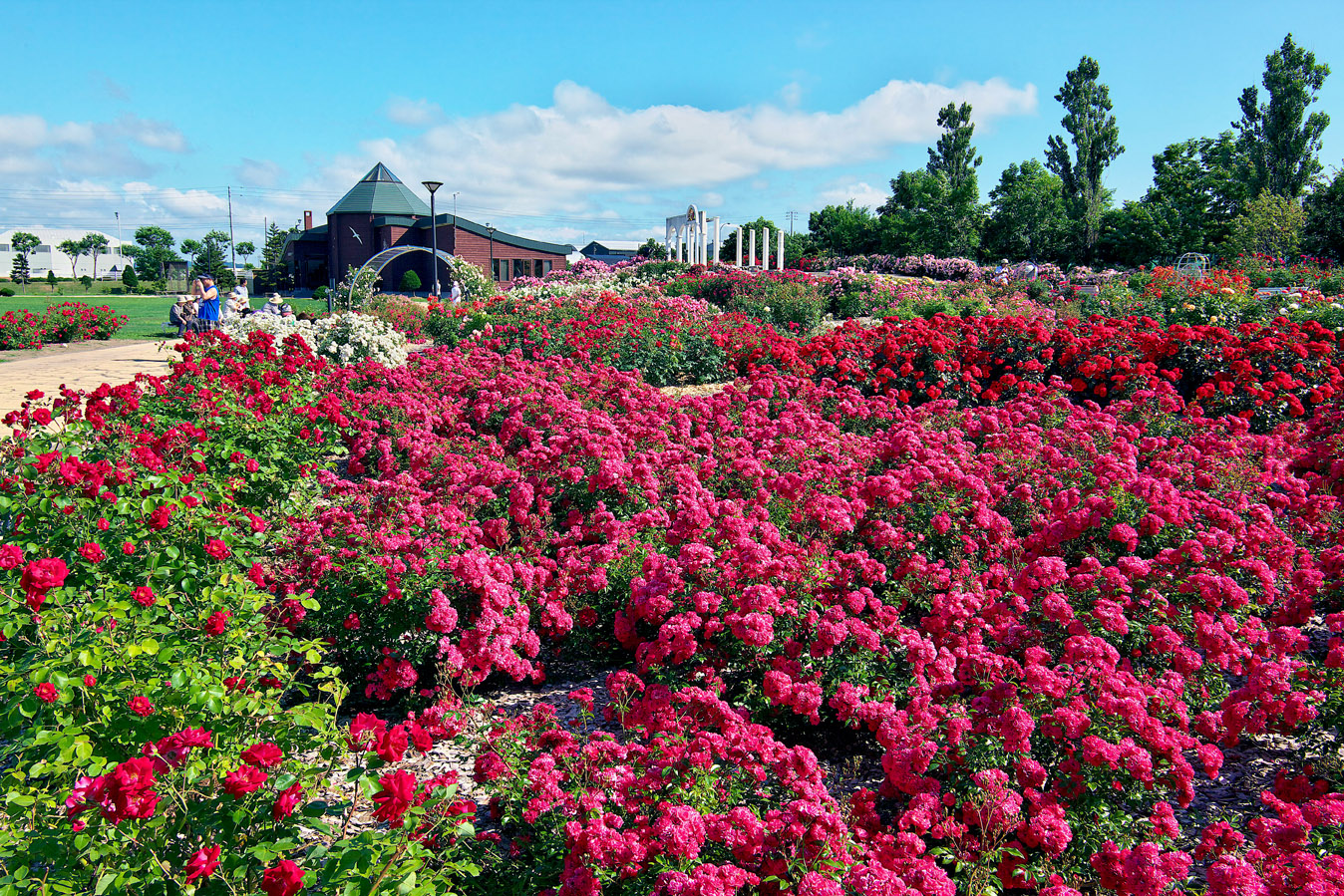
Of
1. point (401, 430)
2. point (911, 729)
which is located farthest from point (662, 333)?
point (911, 729)

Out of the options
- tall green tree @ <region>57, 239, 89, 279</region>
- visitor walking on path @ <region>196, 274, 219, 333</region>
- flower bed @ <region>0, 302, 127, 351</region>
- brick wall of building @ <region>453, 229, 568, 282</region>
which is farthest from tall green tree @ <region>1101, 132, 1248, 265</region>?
tall green tree @ <region>57, 239, 89, 279</region>

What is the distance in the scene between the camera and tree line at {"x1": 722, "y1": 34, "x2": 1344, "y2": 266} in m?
34.3

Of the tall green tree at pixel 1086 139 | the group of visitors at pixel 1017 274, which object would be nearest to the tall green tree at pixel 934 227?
the tall green tree at pixel 1086 139

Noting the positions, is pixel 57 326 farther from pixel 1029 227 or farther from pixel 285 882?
pixel 1029 227

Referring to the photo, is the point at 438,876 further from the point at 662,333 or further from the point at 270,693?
the point at 662,333

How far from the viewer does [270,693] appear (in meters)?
2.63

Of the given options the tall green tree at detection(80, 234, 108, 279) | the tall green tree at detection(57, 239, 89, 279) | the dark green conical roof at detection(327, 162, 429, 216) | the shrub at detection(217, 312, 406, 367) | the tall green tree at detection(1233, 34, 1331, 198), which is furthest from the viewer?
the tall green tree at detection(80, 234, 108, 279)

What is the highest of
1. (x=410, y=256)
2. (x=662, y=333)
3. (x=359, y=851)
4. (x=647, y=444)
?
(x=410, y=256)

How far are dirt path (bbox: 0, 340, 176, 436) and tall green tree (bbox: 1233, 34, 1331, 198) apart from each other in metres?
46.8

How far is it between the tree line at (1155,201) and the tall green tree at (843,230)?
318 mm

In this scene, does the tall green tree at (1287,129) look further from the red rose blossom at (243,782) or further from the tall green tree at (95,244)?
the tall green tree at (95,244)

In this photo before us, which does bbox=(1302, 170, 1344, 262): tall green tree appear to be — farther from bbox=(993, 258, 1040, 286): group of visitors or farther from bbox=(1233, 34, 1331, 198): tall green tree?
bbox=(993, 258, 1040, 286): group of visitors

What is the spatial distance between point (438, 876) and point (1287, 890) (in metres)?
2.36

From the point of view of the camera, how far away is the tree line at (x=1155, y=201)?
34.3m
